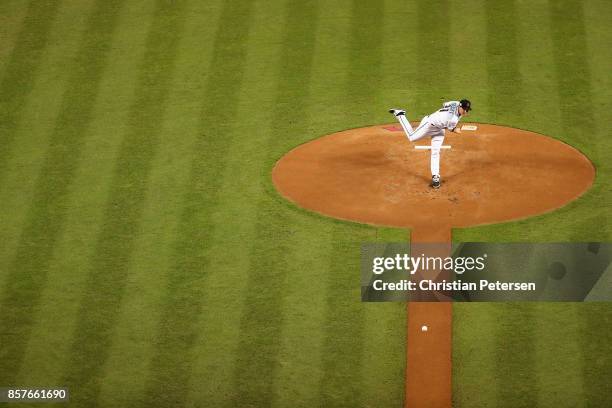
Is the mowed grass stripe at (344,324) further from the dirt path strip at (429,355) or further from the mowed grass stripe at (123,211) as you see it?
the mowed grass stripe at (123,211)

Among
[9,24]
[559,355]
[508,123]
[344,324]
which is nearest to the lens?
[559,355]

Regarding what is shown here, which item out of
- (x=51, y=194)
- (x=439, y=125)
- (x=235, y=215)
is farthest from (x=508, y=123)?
(x=51, y=194)

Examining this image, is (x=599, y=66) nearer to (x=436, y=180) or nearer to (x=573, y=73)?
(x=573, y=73)

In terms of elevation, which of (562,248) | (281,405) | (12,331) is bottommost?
(281,405)

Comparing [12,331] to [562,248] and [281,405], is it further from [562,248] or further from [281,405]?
[562,248]

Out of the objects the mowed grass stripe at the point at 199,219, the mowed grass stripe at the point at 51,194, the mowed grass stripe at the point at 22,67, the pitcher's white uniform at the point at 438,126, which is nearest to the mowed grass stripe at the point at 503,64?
the pitcher's white uniform at the point at 438,126

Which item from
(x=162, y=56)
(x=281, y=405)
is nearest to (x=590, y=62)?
(x=162, y=56)

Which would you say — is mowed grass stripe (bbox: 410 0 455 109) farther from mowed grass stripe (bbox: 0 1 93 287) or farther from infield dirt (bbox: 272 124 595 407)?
mowed grass stripe (bbox: 0 1 93 287)

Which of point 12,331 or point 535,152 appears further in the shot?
point 535,152
